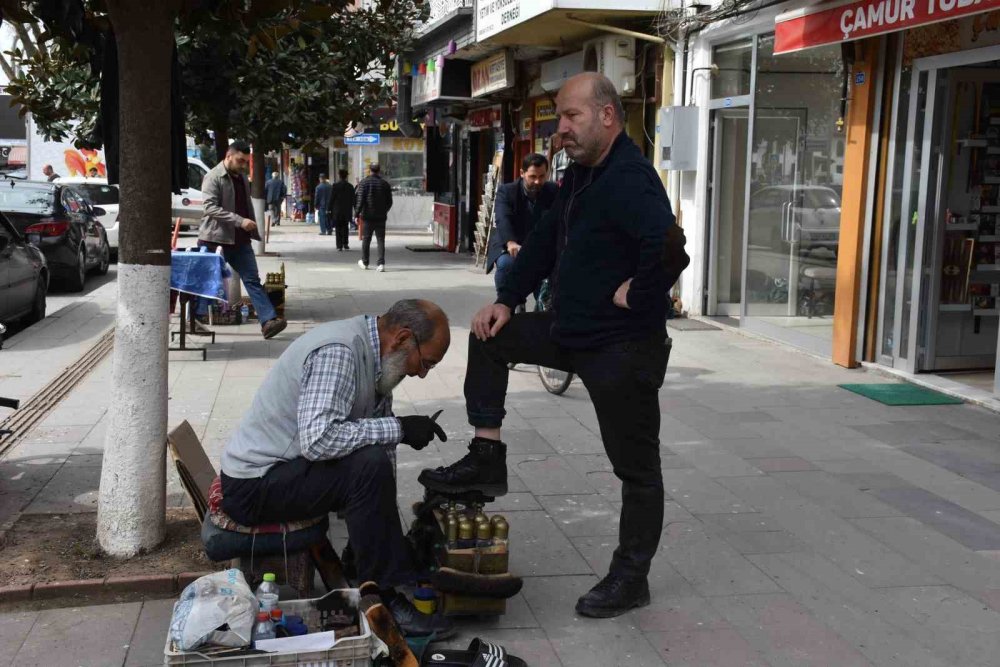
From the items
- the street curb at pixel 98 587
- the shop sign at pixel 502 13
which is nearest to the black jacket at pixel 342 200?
the shop sign at pixel 502 13

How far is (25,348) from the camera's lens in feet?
34.9

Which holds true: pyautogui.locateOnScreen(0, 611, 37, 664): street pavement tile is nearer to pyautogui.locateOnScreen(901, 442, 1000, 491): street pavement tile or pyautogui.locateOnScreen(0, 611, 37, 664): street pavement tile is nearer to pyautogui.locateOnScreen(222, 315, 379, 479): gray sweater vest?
pyautogui.locateOnScreen(222, 315, 379, 479): gray sweater vest

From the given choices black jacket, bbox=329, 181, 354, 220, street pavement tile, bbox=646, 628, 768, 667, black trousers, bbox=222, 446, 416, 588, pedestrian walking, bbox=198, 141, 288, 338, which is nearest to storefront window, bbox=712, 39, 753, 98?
pedestrian walking, bbox=198, 141, 288, 338

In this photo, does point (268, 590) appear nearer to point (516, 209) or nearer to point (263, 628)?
point (263, 628)

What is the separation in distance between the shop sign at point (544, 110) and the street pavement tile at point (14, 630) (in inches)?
566

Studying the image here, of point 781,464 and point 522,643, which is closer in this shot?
point 522,643

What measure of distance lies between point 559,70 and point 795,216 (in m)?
6.21

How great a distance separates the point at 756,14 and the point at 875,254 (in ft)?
9.57

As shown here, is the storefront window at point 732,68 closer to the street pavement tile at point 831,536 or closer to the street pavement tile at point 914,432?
the street pavement tile at point 914,432

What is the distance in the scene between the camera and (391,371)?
13.5 ft

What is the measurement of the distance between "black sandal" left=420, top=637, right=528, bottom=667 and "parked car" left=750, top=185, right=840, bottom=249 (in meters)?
7.31

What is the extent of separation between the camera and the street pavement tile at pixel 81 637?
153 inches

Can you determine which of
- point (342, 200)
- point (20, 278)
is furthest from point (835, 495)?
point (342, 200)

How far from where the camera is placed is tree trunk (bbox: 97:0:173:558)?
454 cm
